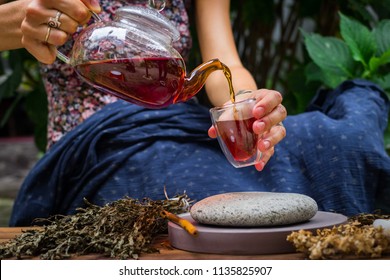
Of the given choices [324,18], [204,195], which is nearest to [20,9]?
[204,195]

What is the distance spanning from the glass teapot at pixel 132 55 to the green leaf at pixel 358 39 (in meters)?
0.92

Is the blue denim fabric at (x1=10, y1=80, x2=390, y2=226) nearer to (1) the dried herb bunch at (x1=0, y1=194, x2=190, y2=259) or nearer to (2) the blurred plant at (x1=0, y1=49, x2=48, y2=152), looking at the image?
(1) the dried herb bunch at (x1=0, y1=194, x2=190, y2=259)

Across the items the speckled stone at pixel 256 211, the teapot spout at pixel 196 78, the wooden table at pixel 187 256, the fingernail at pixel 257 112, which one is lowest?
the wooden table at pixel 187 256

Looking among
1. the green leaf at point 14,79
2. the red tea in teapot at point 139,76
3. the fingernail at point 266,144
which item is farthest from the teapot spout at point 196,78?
the green leaf at point 14,79

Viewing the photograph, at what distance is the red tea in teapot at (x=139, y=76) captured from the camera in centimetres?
91

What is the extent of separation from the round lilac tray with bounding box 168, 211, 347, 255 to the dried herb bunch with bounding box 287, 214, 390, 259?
0.07 feet

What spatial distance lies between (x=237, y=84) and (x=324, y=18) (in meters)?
1.01

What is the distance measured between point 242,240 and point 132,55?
0.28 metres

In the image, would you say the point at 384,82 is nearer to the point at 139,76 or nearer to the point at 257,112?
the point at 257,112

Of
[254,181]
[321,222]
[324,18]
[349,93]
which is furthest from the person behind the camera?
[324,18]

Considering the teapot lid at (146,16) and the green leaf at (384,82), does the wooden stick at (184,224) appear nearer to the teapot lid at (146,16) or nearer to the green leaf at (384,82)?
the teapot lid at (146,16)

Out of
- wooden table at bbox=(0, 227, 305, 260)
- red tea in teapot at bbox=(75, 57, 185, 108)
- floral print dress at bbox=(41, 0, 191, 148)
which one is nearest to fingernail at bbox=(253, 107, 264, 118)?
red tea in teapot at bbox=(75, 57, 185, 108)
